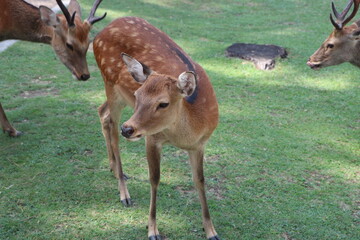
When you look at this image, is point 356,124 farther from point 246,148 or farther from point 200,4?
point 200,4

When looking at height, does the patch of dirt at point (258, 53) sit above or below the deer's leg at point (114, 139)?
below

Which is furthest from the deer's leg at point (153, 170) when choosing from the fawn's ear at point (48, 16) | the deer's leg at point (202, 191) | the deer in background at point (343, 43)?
the deer in background at point (343, 43)

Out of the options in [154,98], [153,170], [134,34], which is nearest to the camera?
[154,98]

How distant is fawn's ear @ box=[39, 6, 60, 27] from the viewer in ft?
14.5

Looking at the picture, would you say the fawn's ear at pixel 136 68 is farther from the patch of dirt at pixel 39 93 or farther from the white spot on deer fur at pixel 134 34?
the patch of dirt at pixel 39 93

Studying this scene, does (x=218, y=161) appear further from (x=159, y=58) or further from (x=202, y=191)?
(x=159, y=58)

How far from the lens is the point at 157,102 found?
272cm

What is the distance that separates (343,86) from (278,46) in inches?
56.5

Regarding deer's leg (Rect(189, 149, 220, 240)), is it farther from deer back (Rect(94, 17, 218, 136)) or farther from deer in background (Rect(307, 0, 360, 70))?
deer in background (Rect(307, 0, 360, 70))

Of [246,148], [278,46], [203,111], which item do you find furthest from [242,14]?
[203,111]

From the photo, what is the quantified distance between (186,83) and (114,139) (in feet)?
4.25

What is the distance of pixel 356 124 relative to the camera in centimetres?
522

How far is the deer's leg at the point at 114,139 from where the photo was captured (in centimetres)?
371

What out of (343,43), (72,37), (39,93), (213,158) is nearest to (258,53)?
(343,43)
